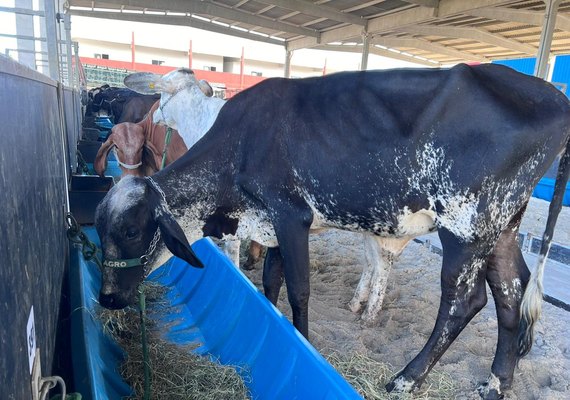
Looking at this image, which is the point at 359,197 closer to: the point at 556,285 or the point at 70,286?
the point at 70,286

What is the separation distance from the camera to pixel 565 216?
274 inches

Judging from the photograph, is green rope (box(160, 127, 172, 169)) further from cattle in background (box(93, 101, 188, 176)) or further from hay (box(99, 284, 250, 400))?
hay (box(99, 284, 250, 400))

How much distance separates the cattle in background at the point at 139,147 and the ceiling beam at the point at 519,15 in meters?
9.01

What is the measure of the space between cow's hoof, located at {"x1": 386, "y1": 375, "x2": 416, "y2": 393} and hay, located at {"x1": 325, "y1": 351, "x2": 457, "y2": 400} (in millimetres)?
35

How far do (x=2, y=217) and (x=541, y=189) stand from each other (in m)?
9.40

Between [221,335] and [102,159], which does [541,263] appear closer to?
[221,335]

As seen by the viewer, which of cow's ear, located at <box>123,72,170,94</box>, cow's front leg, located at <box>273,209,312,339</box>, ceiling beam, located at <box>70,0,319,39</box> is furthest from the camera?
ceiling beam, located at <box>70,0,319,39</box>

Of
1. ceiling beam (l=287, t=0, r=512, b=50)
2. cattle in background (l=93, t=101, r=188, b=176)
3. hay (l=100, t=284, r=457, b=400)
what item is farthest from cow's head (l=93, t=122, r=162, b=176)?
ceiling beam (l=287, t=0, r=512, b=50)

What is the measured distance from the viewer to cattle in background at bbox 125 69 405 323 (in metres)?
3.56

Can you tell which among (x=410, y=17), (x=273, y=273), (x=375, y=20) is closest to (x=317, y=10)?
(x=375, y=20)

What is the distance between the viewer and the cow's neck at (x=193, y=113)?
455 cm

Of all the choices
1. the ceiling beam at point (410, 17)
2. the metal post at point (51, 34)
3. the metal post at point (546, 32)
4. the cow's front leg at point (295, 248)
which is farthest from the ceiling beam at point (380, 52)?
the cow's front leg at point (295, 248)

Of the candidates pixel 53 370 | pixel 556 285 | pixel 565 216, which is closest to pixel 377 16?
pixel 565 216

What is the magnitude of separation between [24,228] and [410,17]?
41.5 ft
